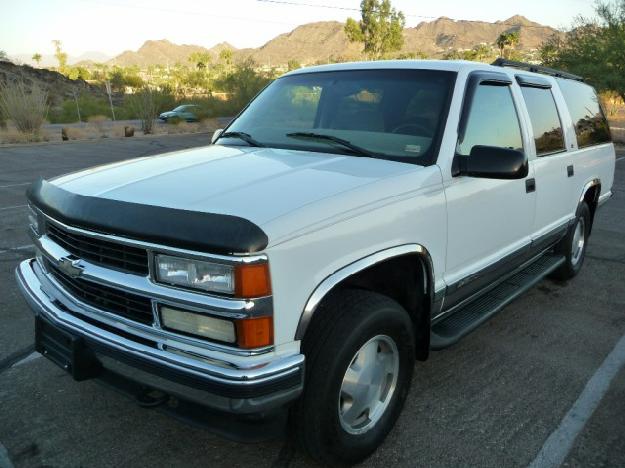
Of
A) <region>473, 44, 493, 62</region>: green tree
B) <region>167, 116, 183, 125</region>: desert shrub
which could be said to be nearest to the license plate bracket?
<region>167, 116, 183, 125</region>: desert shrub

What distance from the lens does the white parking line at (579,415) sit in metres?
2.74

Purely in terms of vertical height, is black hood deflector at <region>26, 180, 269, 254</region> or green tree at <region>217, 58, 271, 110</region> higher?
green tree at <region>217, 58, 271, 110</region>

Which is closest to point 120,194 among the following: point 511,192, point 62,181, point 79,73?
point 62,181

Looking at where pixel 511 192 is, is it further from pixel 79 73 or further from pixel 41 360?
pixel 79 73

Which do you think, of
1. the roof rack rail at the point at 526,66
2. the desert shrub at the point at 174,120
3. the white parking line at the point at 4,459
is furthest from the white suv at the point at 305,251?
→ the desert shrub at the point at 174,120

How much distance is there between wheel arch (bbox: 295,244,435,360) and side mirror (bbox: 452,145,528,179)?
0.54m

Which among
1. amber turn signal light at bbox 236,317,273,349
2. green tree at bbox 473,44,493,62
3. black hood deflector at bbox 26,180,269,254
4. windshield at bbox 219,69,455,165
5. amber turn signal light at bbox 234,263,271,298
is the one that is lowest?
amber turn signal light at bbox 236,317,273,349

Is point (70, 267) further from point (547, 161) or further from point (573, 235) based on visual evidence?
point (573, 235)

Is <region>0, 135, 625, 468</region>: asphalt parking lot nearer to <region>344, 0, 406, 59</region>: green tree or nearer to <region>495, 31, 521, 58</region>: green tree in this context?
<region>344, 0, 406, 59</region>: green tree

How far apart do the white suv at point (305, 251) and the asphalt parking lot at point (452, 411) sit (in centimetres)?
36

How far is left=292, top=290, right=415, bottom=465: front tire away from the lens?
2.28 meters

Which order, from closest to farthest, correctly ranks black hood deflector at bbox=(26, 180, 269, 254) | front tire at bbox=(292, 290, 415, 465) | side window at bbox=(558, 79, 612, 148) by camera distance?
1. black hood deflector at bbox=(26, 180, 269, 254)
2. front tire at bbox=(292, 290, 415, 465)
3. side window at bbox=(558, 79, 612, 148)

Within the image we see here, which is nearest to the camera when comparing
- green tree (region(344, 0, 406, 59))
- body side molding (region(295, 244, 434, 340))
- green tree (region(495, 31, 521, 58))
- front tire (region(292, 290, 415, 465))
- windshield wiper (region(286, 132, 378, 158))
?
body side molding (region(295, 244, 434, 340))

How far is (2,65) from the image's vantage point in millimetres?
46312
